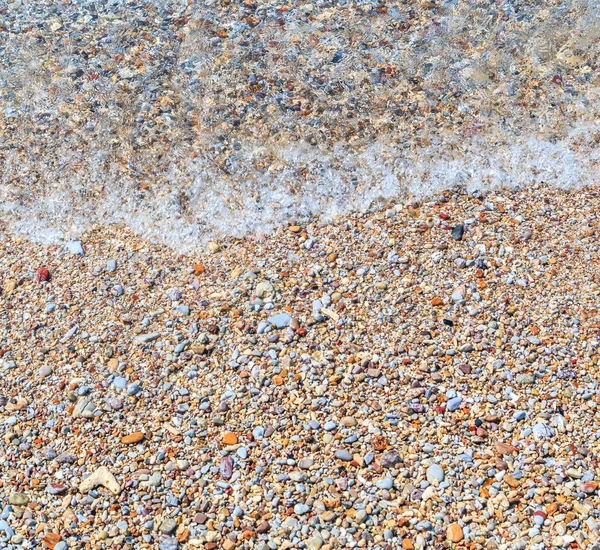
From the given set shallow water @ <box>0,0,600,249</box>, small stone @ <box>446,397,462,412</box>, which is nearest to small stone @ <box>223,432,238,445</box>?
small stone @ <box>446,397,462,412</box>

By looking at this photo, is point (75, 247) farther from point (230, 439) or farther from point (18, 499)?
point (230, 439)

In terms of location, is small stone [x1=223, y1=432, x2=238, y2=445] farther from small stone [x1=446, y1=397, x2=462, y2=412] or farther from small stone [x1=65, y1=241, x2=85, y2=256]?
small stone [x1=65, y1=241, x2=85, y2=256]

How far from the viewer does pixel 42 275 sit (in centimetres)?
673

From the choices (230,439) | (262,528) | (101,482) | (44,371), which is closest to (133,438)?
(101,482)

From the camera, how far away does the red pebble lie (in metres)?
6.71

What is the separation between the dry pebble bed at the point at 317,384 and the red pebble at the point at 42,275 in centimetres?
2

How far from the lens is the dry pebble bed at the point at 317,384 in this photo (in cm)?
465

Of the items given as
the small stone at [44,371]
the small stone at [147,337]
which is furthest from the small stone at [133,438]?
the small stone at [44,371]

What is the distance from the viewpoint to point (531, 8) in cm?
898

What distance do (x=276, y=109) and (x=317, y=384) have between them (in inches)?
157

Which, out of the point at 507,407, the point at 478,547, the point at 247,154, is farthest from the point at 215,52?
the point at 478,547

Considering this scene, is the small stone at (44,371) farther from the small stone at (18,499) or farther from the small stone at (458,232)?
the small stone at (458,232)

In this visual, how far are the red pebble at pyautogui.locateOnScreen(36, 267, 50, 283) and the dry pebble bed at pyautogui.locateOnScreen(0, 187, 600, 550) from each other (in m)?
0.02

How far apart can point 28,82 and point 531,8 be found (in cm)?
688
